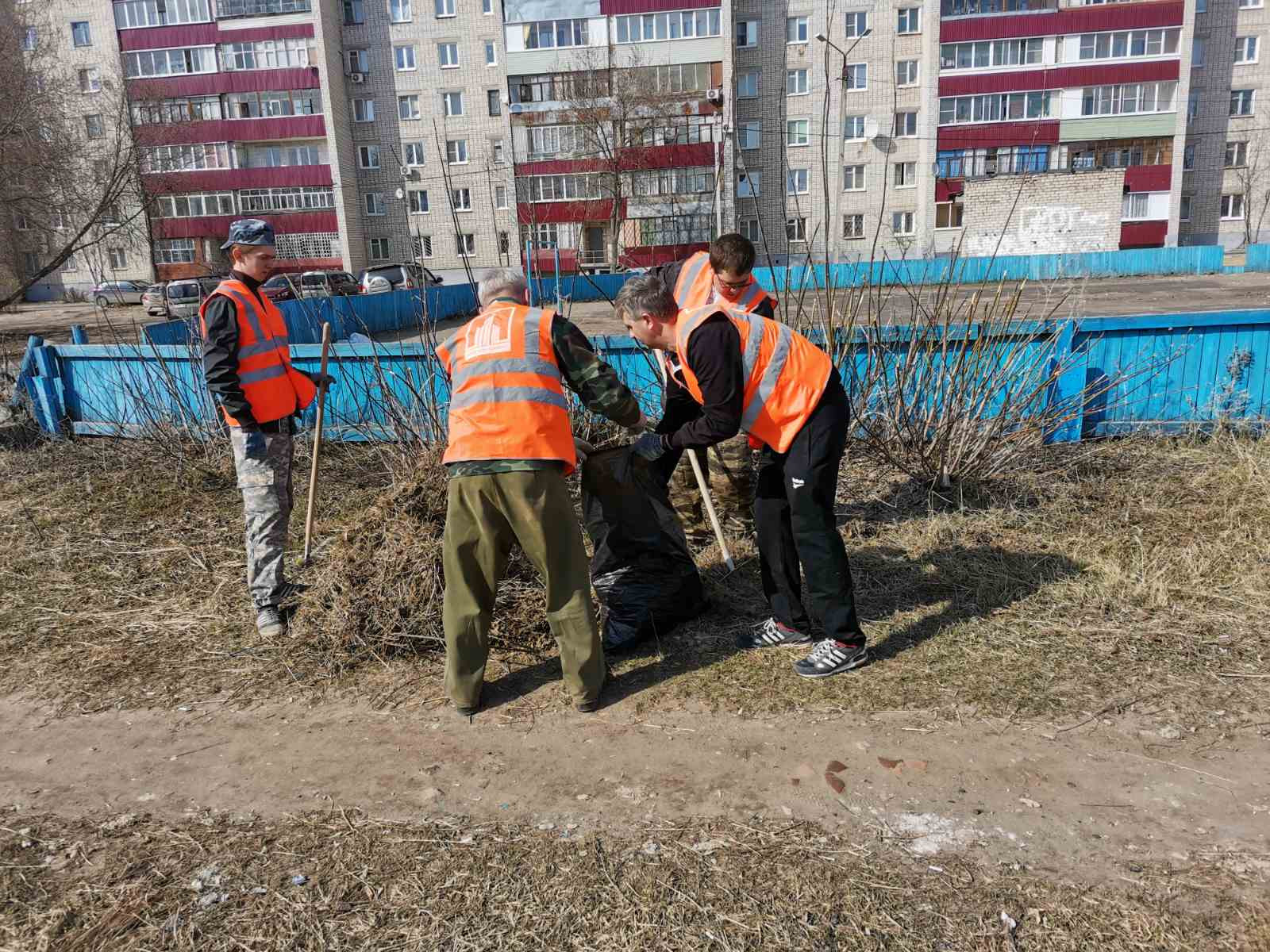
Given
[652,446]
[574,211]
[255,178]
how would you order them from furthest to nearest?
[255,178]
[574,211]
[652,446]

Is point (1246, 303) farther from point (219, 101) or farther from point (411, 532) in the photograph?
point (219, 101)

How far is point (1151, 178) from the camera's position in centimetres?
3519

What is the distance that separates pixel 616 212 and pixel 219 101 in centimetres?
1885

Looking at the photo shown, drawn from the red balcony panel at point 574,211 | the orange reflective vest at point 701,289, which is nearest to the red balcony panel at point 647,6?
the red balcony panel at point 574,211

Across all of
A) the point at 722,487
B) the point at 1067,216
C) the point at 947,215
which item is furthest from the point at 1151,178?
the point at 722,487

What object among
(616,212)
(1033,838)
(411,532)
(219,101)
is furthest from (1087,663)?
(219,101)

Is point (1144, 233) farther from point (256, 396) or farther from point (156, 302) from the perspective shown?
point (256, 396)

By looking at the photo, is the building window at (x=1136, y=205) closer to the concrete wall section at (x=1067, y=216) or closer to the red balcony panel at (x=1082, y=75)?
the concrete wall section at (x=1067, y=216)

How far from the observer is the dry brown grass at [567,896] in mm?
2223

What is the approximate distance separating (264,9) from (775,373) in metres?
43.9

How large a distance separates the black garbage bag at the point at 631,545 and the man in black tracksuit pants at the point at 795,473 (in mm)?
194

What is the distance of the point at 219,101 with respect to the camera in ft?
130

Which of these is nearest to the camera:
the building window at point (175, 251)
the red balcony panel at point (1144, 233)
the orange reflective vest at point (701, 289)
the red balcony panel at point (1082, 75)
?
the orange reflective vest at point (701, 289)

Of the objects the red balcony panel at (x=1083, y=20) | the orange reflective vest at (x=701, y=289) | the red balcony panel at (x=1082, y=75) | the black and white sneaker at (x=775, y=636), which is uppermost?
the red balcony panel at (x=1083, y=20)
